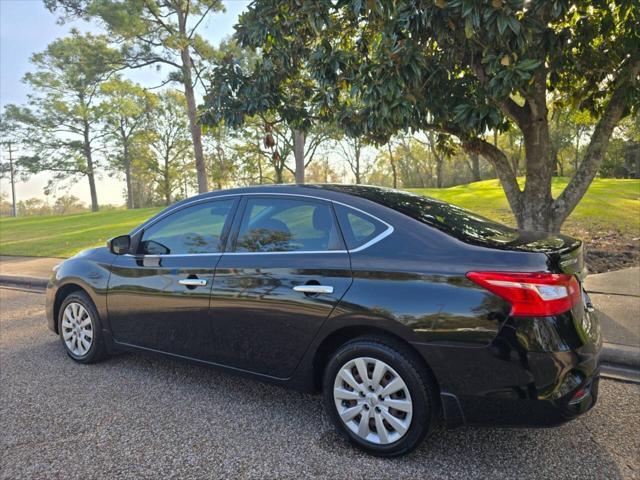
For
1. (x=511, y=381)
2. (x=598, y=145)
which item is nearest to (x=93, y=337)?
(x=511, y=381)

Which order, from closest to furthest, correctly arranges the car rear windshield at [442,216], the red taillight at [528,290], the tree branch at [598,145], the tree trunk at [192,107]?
1. the red taillight at [528,290]
2. the car rear windshield at [442,216]
3. the tree branch at [598,145]
4. the tree trunk at [192,107]

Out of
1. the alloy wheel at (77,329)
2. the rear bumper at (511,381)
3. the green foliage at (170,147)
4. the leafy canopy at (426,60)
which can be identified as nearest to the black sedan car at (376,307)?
the rear bumper at (511,381)

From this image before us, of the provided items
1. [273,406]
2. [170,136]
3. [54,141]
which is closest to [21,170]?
[54,141]

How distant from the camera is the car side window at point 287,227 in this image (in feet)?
9.81

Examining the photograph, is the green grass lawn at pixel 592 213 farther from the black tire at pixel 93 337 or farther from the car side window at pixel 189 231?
the black tire at pixel 93 337

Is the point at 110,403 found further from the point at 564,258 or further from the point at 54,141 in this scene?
the point at 54,141

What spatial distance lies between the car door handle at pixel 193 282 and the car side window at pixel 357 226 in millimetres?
1162

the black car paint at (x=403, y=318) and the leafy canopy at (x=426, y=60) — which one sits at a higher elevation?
the leafy canopy at (x=426, y=60)

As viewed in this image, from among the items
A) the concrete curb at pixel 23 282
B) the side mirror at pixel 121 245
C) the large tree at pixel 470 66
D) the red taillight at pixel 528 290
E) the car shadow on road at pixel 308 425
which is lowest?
the car shadow on road at pixel 308 425

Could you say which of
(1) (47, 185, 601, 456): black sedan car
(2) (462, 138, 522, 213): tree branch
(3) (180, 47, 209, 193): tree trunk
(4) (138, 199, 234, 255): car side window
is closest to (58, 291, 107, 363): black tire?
(1) (47, 185, 601, 456): black sedan car

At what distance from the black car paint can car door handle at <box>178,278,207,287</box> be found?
5 centimetres

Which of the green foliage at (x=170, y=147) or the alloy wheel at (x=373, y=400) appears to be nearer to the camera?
the alloy wheel at (x=373, y=400)

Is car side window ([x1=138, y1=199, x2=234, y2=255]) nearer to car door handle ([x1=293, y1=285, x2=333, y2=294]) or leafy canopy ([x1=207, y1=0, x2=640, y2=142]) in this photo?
car door handle ([x1=293, y1=285, x2=333, y2=294])

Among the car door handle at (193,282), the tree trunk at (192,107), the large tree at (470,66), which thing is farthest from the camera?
the tree trunk at (192,107)
